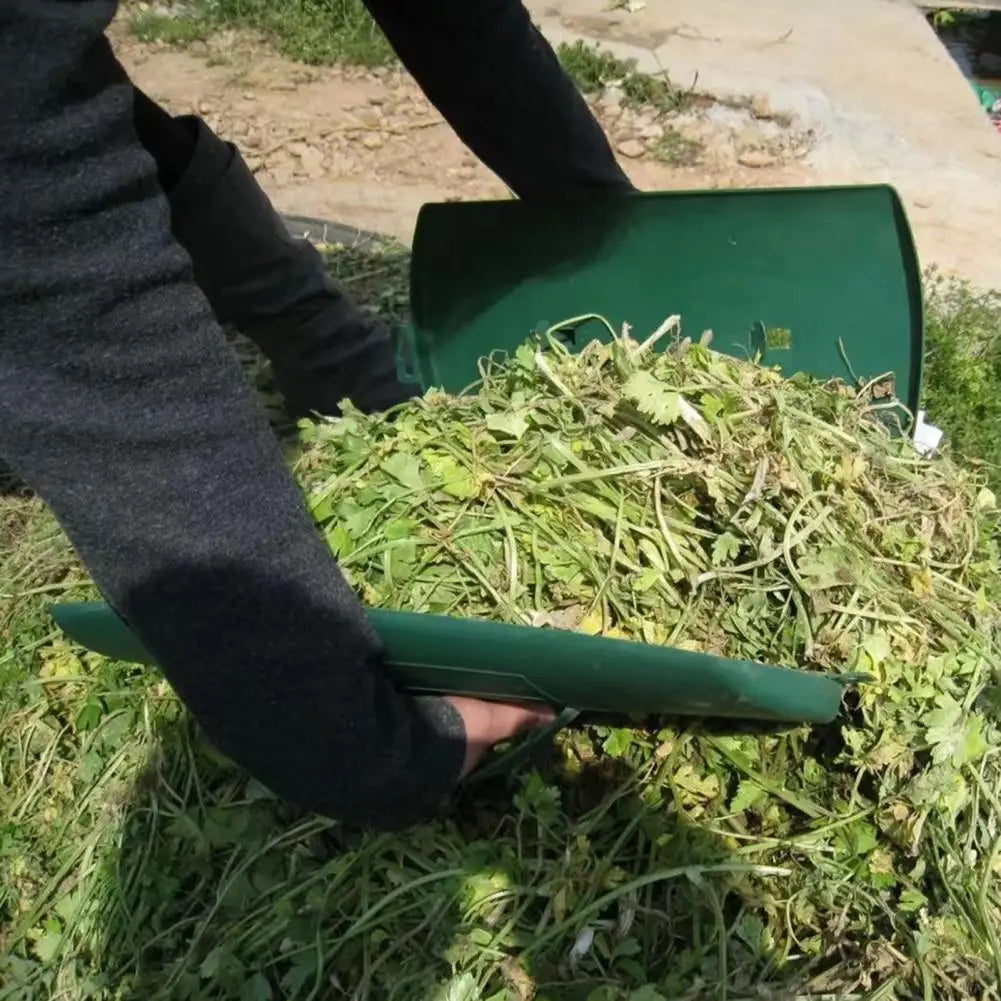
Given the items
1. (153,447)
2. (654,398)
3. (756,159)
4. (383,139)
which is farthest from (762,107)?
(153,447)

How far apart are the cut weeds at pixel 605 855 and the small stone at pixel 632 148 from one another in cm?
201

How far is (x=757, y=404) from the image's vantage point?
4.72 ft

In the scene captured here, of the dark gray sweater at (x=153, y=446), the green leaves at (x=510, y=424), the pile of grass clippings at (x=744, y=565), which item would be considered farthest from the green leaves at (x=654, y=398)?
the dark gray sweater at (x=153, y=446)

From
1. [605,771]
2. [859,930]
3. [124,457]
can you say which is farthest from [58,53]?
[859,930]

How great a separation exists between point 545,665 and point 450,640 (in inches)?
3.6

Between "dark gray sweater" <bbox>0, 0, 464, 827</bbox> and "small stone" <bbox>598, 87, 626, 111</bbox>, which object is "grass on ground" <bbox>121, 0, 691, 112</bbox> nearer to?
"small stone" <bbox>598, 87, 626, 111</bbox>

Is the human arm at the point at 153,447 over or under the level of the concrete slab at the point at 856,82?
over

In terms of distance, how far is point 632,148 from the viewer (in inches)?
126

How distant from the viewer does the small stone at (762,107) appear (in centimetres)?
329

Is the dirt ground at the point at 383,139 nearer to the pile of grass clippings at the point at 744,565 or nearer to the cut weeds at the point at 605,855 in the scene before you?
the pile of grass clippings at the point at 744,565

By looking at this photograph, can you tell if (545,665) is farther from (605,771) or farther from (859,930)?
(859,930)

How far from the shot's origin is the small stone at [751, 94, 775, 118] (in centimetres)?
329

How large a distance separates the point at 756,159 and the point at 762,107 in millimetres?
265

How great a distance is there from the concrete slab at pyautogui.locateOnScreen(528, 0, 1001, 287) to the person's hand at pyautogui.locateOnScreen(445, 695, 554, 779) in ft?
6.74
